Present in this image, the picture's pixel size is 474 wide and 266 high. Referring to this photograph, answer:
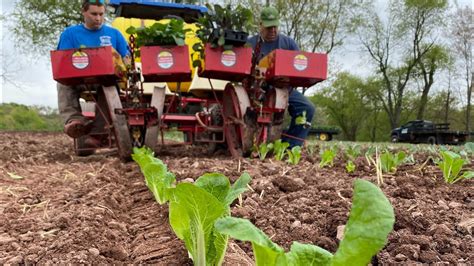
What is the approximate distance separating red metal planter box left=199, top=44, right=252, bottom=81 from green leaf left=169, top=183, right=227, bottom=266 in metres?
3.00

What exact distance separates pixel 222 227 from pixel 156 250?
2.17 ft

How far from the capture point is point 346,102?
143 feet

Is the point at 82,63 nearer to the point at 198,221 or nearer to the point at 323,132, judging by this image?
the point at 198,221

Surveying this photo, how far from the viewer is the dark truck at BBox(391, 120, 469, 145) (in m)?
21.2

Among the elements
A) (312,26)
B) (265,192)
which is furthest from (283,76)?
(312,26)

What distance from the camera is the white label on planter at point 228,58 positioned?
13.5 ft

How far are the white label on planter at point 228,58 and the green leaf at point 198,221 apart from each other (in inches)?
119

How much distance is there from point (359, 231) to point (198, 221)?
44cm

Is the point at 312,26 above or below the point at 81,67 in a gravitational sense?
above

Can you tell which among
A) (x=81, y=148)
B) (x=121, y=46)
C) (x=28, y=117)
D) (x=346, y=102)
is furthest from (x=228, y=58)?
(x=346, y=102)

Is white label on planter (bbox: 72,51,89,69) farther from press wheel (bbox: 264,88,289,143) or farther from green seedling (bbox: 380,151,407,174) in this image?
green seedling (bbox: 380,151,407,174)

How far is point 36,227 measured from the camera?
1726 millimetres

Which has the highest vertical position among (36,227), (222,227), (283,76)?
(283,76)

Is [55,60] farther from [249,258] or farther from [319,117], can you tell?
[319,117]
